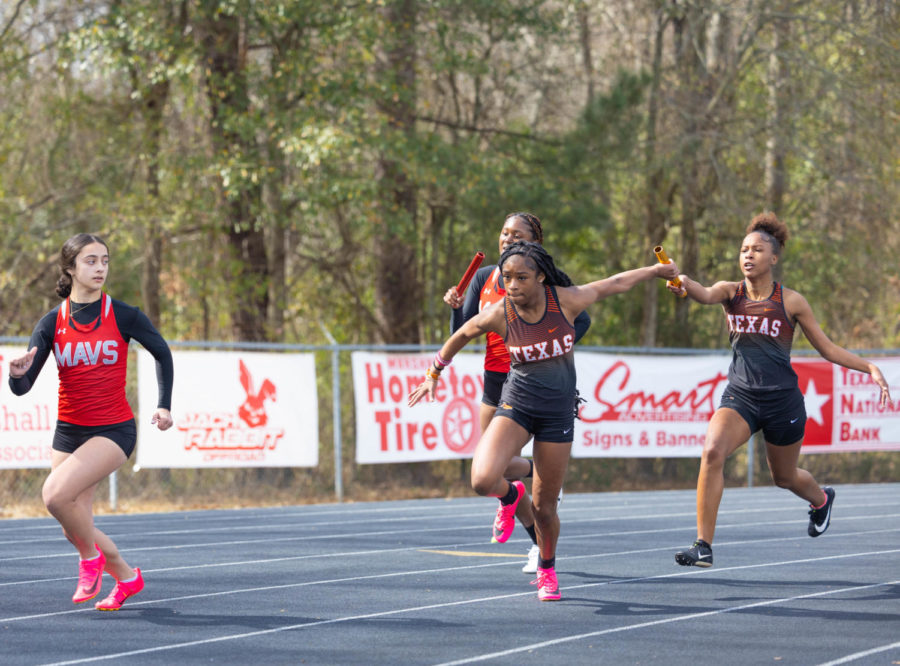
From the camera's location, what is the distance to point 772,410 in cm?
781

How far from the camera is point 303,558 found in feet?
31.5

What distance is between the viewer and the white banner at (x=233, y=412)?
1455 cm

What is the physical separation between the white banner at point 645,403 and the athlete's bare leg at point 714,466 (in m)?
9.47

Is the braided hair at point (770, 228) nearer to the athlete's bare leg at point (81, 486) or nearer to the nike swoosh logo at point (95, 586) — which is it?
the athlete's bare leg at point (81, 486)

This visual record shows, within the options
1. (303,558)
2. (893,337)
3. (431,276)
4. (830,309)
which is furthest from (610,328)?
(303,558)

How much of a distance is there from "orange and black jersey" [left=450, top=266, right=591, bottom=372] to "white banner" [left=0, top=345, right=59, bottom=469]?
703 cm

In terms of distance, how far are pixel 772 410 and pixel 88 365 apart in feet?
14.0

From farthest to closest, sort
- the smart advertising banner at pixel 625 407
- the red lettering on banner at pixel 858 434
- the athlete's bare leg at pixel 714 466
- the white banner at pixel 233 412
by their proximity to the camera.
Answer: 1. the red lettering on banner at pixel 858 434
2. the smart advertising banner at pixel 625 407
3. the white banner at pixel 233 412
4. the athlete's bare leg at pixel 714 466

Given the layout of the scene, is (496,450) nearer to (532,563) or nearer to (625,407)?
(532,563)

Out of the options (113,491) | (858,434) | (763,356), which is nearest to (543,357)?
(763,356)

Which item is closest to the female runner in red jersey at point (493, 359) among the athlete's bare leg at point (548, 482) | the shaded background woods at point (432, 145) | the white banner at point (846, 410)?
the athlete's bare leg at point (548, 482)

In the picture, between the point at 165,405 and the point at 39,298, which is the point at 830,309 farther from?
the point at 165,405

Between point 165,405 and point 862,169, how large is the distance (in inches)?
684

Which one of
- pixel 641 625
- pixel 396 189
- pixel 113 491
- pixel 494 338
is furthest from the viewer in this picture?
pixel 396 189
